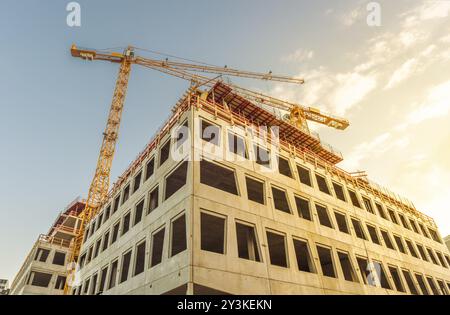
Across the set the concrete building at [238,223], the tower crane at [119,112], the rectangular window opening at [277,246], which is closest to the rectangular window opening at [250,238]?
the concrete building at [238,223]

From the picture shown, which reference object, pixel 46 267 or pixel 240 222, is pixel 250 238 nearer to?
pixel 240 222

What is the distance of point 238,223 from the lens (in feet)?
55.8

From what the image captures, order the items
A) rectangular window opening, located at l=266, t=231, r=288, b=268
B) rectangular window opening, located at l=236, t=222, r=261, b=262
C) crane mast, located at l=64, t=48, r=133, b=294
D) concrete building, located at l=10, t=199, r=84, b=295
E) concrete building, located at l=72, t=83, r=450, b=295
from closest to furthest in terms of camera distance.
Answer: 1. concrete building, located at l=72, t=83, r=450, b=295
2. rectangular window opening, located at l=236, t=222, r=261, b=262
3. rectangular window opening, located at l=266, t=231, r=288, b=268
4. concrete building, located at l=10, t=199, r=84, b=295
5. crane mast, located at l=64, t=48, r=133, b=294

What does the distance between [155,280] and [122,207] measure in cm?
1146

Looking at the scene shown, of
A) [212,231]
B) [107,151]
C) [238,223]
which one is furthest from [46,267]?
[238,223]

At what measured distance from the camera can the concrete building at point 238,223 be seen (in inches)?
612

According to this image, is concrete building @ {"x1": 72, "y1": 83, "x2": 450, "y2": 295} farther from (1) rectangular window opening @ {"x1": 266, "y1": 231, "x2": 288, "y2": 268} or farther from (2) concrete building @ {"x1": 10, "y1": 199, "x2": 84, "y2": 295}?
(2) concrete building @ {"x1": 10, "y1": 199, "x2": 84, "y2": 295}

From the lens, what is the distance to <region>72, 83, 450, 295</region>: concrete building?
15555 millimetres

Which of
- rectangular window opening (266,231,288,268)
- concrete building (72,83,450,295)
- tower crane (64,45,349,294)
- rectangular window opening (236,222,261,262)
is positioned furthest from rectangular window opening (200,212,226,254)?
tower crane (64,45,349,294)

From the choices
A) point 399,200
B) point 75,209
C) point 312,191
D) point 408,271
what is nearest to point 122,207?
point 312,191

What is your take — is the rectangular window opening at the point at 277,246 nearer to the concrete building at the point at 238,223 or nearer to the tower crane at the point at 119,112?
the concrete building at the point at 238,223

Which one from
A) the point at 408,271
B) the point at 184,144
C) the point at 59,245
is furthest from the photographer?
the point at 59,245

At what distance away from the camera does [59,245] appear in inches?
1913
